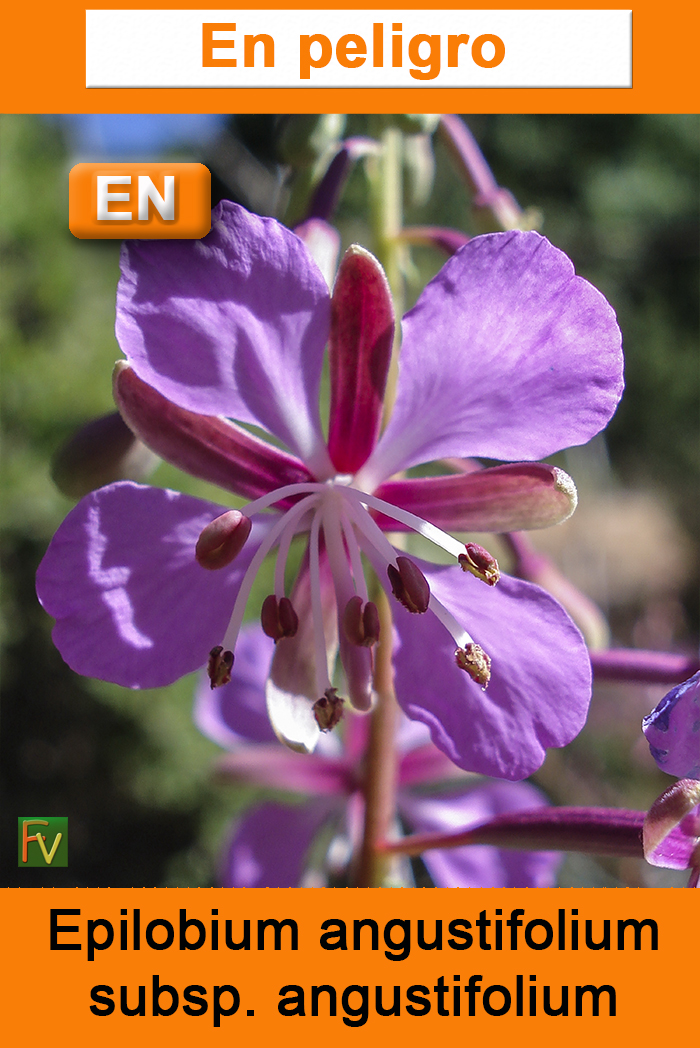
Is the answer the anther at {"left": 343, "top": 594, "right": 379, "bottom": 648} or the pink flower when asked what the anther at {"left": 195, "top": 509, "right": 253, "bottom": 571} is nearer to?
the pink flower

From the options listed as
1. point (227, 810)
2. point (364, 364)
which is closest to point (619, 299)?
point (227, 810)

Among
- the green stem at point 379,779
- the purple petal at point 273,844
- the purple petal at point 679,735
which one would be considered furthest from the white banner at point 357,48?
the purple petal at point 273,844

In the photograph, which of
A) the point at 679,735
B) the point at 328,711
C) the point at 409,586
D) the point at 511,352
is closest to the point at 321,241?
the point at 511,352

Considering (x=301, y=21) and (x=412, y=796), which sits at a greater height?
(x=301, y=21)

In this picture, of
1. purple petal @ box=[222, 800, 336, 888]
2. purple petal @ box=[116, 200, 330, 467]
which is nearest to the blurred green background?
purple petal @ box=[222, 800, 336, 888]

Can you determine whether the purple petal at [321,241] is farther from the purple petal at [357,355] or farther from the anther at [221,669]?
the anther at [221,669]
